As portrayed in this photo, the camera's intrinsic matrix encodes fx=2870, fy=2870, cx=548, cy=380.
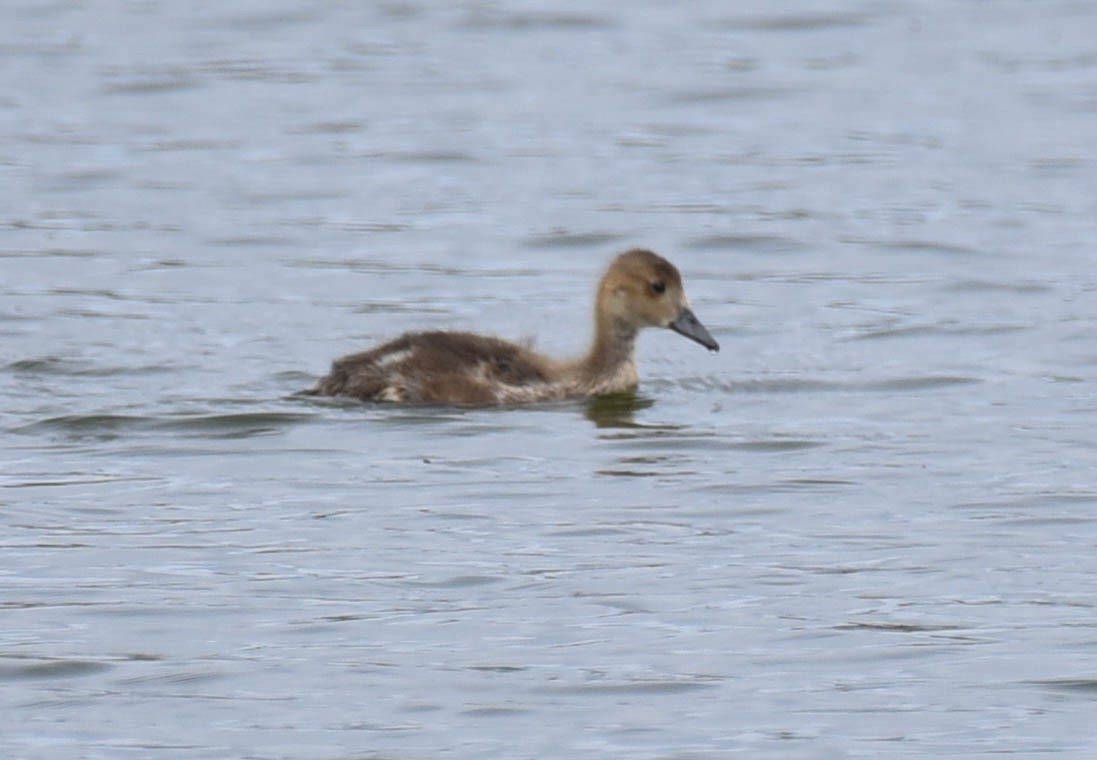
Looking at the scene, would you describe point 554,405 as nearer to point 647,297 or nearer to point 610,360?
point 610,360

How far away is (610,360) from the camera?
13109 millimetres

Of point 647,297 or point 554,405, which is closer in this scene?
point 554,405

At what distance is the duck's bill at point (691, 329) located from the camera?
42.7ft

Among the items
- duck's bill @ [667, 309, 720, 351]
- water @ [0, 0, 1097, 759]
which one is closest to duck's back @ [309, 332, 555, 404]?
water @ [0, 0, 1097, 759]

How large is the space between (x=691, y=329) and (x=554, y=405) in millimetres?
765

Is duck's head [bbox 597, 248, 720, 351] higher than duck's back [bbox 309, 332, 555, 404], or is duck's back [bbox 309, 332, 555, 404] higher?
duck's head [bbox 597, 248, 720, 351]

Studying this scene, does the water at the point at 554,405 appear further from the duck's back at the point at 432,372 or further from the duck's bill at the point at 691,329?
the duck's bill at the point at 691,329

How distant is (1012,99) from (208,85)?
6086 mm

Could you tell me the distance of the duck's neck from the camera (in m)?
13.0

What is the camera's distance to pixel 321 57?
22953 mm

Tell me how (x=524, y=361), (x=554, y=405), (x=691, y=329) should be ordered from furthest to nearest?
(x=691, y=329) < (x=554, y=405) < (x=524, y=361)

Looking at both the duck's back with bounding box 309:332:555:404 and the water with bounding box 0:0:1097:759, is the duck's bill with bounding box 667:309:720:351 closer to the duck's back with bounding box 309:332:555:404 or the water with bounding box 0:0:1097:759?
the water with bounding box 0:0:1097:759

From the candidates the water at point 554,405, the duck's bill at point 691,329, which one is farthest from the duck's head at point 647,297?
the water at point 554,405

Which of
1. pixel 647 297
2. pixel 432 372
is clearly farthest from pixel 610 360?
pixel 432 372
